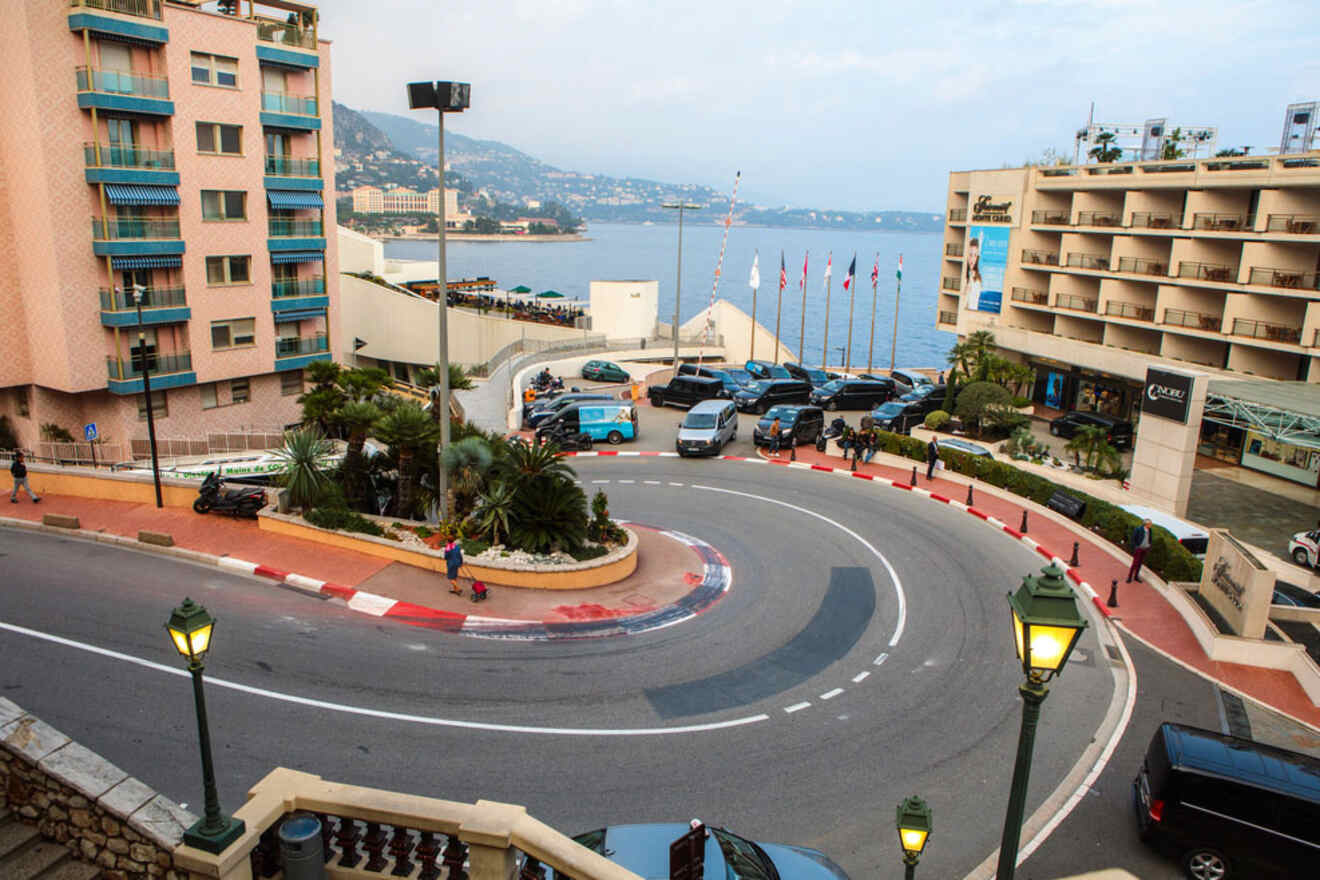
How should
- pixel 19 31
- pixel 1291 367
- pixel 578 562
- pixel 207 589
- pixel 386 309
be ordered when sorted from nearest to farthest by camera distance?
1. pixel 207 589
2. pixel 578 562
3. pixel 19 31
4. pixel 1291 367
5. pixel 386 309

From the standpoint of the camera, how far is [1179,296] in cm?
4003

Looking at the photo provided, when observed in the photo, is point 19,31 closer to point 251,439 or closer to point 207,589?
point 251,439

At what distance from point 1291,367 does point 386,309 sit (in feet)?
183

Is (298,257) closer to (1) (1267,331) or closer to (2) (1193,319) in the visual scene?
(2) (1193,319)

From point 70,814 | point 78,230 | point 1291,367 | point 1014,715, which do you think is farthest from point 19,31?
point 1291,367

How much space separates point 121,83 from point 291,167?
23.4 feet

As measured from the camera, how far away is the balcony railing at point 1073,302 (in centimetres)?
4647

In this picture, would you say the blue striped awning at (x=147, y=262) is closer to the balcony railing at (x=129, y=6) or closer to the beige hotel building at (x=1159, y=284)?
the balcony railing at (x=129, y=6)

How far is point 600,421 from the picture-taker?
118ft

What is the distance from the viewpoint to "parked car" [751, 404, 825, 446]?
3475 cm

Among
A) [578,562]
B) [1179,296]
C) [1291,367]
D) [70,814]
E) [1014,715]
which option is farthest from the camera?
[1179,296]

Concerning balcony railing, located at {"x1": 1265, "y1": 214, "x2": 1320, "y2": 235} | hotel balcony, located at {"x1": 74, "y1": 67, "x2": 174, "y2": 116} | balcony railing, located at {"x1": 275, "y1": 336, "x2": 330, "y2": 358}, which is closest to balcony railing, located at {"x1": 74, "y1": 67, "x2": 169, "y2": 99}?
hotel balcony, located at {"x1": 74, "y1": 67, "x2": 174, "y2": 116}

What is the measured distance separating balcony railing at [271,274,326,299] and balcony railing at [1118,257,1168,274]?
38603mm

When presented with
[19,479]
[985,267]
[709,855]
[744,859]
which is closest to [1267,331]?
[985,267]
